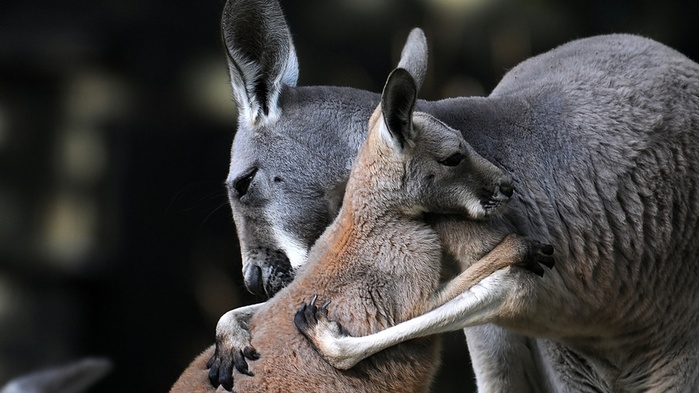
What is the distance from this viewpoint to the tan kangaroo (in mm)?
3090

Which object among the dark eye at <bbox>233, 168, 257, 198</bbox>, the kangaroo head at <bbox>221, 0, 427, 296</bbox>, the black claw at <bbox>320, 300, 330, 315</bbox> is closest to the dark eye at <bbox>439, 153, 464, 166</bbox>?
the black claw at <bbox>320, 300, 330, 315</bbox>

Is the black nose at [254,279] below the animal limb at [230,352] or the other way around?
below

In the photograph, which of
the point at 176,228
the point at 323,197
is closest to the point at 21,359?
the point at 176,228

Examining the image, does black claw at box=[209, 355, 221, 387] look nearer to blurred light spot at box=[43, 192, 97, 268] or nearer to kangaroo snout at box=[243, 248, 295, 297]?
kangaroo snout at box=[243, 248, 295, 297]

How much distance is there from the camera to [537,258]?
10.3 feet

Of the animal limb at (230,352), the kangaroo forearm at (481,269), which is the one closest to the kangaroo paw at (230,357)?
the animal limb at (230,352)

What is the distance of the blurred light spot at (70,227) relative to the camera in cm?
586

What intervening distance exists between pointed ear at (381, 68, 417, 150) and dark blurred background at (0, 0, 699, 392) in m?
2.80

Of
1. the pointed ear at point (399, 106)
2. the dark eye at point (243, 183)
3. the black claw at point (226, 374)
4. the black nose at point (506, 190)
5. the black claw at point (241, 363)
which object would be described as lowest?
the black claw at point (226, 374)

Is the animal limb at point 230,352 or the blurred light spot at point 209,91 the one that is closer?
the animal limb at point 230,352

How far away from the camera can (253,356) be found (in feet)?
10.4

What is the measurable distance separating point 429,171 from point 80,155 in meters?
3.30

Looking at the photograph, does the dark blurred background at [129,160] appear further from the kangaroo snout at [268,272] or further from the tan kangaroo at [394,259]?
the tan kangaroo at [394,259]

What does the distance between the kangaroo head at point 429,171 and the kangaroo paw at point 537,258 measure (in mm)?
152
